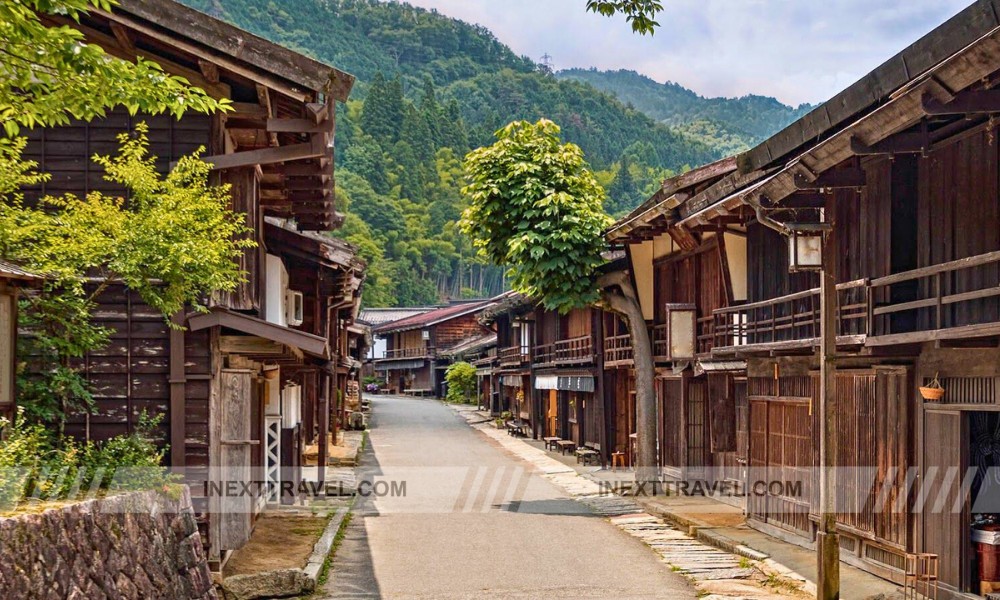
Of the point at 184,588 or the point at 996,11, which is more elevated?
the point at 996,11

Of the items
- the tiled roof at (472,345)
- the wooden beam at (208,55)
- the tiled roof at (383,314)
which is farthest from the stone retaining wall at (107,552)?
the tiled roof at (383,314)

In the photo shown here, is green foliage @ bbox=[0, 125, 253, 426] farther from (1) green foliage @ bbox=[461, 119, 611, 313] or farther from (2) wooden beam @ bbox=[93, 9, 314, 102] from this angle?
(1) green foliage @ bbox=[461, 119, 611, 313]

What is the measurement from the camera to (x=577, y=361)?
36.5 meters

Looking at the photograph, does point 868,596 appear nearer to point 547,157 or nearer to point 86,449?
A: point 86,449

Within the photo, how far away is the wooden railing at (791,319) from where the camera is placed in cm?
1524

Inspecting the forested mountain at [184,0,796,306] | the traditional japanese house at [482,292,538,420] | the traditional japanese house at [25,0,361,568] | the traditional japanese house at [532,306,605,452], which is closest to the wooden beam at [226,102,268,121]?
the traditional japanese house at [25,0,361,568]

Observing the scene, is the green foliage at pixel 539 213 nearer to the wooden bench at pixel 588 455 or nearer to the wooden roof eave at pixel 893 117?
the wooden roof eave at pixel 893 117

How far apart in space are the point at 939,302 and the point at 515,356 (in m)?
38.4

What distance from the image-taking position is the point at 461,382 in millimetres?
73125

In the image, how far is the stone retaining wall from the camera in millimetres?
8188

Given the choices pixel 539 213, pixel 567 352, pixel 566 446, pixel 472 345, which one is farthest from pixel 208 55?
pixel 472 345

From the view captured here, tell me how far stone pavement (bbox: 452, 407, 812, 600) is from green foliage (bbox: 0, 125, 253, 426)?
7898mm

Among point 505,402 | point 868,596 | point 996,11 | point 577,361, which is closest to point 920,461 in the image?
point 868,596

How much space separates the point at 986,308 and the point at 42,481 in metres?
10.1
